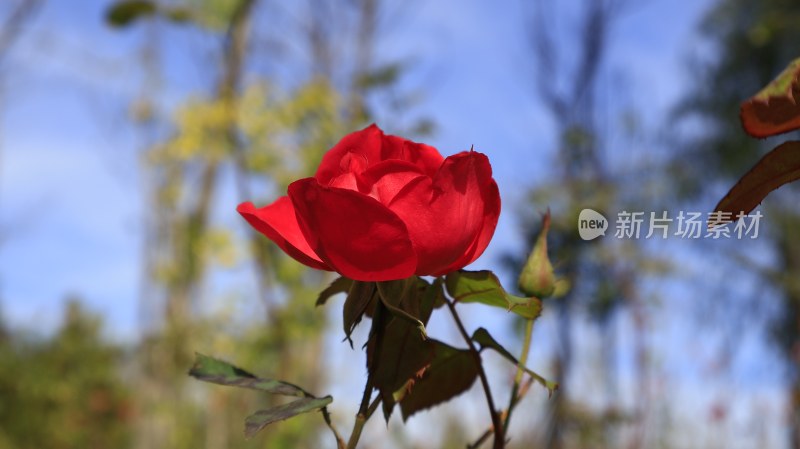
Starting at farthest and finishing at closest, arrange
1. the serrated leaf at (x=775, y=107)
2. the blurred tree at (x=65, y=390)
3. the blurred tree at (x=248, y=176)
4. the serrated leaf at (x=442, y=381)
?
the blurred tree at (x=65, y=390), the blurred tree at (x=248, y=176), the serrated leaf at (x=442, y=381), the serrated leaf at (x=775, y=107)

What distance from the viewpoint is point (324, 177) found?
0.34 metres

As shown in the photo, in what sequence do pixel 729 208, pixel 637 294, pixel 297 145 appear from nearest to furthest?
pixel 729 208 → pixel 297 145 → pixel 637 294

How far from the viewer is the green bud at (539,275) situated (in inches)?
13.6

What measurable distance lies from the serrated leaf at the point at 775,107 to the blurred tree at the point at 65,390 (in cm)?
676

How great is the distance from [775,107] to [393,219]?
0.14 metres

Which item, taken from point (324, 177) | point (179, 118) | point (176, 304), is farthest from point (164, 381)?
point (324, 177)

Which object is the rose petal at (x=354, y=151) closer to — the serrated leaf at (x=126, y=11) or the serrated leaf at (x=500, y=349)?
the serrated leaf at (x=500, y=349)

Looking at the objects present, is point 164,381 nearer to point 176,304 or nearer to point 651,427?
point 176,304

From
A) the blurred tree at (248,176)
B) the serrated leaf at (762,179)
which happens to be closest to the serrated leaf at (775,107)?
the serrated leaf at (762,179)

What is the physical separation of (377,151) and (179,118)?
9.08 feet

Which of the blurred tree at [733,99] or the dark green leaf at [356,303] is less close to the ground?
the blurred tree at [733,99]

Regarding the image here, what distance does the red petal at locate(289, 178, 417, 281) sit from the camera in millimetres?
279

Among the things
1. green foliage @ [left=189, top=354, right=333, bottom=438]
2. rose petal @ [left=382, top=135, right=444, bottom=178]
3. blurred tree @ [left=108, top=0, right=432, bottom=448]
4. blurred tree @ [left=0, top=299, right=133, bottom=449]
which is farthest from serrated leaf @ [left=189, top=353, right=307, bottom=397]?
blurred tree @ [left=0, top=299, right=133, bottom=449]

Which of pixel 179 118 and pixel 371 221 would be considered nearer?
pixel 371 221
